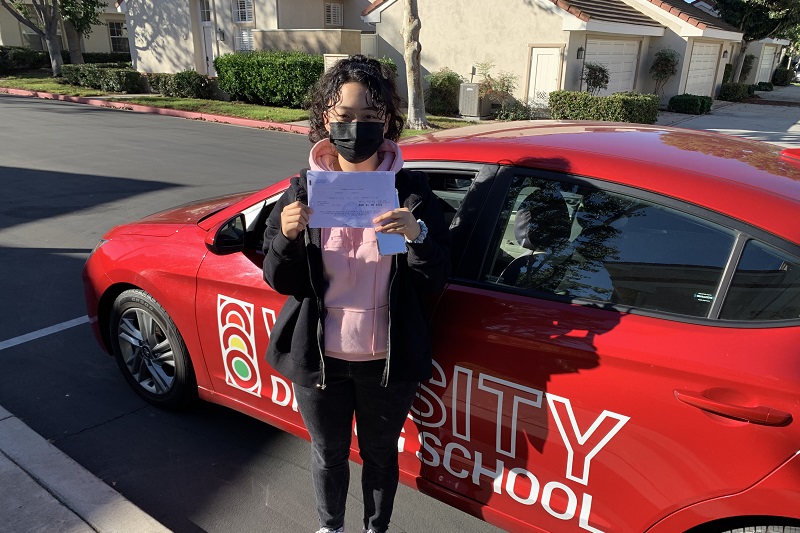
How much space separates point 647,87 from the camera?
21.6m

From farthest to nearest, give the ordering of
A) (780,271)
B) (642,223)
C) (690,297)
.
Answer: (642,223), (690,297), (780,271)

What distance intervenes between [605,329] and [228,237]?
1670 mm

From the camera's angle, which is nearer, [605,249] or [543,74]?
[605,249]

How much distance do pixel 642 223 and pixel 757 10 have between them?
3051 cm

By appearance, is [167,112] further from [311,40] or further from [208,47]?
[208,47]

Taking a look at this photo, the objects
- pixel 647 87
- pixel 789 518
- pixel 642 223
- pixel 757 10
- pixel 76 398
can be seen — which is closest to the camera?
pixel 789 518

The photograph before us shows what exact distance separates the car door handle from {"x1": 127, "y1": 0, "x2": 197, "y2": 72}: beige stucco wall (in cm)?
2563

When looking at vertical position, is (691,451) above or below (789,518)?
above

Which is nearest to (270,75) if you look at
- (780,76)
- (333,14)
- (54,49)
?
(333,14)

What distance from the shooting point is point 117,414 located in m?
3.36

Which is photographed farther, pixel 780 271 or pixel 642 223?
pixel 642 223

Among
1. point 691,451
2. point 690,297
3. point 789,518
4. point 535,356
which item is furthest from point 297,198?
point 789,518

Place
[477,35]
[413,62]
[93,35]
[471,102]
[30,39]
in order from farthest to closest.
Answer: [93,35] < [30,39] < [477,35] < [471,102] < [413,62]

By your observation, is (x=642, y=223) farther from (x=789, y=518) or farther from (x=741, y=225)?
(x=789, y=518)
